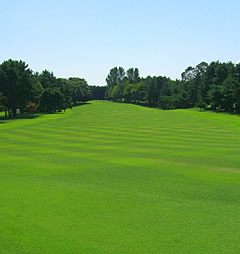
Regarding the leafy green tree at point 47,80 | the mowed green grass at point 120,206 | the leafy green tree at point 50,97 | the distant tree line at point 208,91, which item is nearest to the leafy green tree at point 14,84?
the leafy green tree at point 50,97

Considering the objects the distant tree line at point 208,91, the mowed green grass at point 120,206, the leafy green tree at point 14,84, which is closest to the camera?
the mowed green grass at point 120,206

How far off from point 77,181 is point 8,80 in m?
77.6

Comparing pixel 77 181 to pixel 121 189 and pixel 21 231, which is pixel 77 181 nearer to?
pixel 121 189

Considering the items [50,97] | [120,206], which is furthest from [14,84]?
[120,206]

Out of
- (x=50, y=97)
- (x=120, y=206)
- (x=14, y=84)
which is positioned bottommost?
(x=120, y=206)

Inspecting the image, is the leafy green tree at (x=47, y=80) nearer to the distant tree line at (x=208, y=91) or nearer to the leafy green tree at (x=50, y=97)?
the leafy green tree at (x=50, y=97)

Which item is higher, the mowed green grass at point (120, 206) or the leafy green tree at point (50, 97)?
the leafy green tree at point (50, 97)

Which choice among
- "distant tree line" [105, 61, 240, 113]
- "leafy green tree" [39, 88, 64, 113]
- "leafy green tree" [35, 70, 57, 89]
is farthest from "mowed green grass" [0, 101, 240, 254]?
"leafy green tree" [35, 70, 57, 89]

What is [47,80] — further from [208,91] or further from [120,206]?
[120,206]

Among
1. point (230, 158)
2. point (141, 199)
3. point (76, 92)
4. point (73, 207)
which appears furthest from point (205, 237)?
point (76, 92)

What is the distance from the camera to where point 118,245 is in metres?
7.55

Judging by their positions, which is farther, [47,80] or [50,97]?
[47,80]

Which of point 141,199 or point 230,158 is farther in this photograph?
point 230,158

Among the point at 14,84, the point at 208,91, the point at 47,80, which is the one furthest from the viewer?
the point at 47,80
